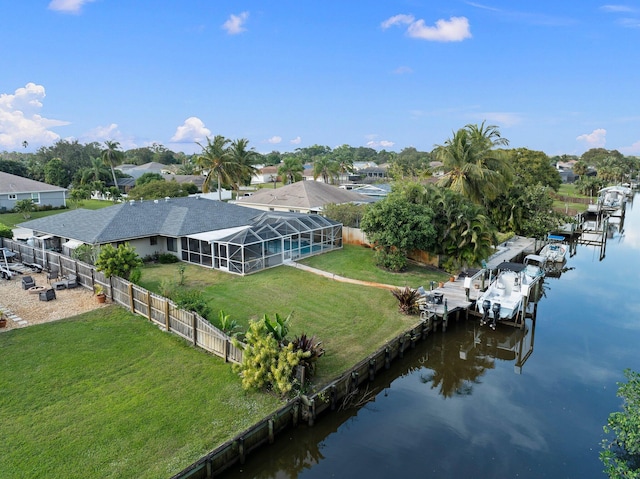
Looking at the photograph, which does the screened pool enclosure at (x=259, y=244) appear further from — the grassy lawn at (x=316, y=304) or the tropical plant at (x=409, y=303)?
the tropical plant at (x=409, y=303)

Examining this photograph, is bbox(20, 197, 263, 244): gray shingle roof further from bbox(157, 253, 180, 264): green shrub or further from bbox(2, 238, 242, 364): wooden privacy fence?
bbox(2, 238, 242, 364): wooden privacy fence

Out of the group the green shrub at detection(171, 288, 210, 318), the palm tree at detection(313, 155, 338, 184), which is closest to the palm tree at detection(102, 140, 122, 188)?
the palm tree at detection(313, 155, 338, 184)

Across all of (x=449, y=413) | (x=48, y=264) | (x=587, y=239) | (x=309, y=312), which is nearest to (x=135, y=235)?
(x=48, y=264)

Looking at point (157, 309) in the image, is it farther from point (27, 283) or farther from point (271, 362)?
point (27, 283)

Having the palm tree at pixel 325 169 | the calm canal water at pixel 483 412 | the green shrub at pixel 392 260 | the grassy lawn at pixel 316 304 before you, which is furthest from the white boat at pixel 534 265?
the palm tree at pixel 325 169

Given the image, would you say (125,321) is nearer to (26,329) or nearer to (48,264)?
(26,329)

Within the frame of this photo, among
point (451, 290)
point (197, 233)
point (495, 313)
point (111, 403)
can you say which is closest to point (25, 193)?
point (197, 233)
